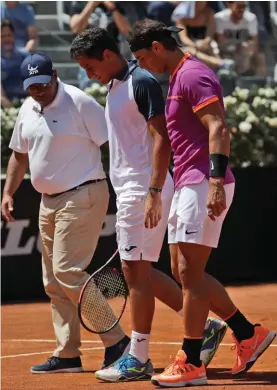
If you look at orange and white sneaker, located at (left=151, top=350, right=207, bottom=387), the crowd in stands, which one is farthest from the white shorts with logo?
the crowd in stands

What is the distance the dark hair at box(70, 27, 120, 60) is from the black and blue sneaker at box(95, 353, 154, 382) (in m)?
1.88

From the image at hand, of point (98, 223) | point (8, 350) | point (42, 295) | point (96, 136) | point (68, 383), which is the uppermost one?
point (96, 136)

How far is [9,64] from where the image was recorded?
1288 centimetres

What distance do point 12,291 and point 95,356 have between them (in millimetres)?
3248

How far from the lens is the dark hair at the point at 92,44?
640cm

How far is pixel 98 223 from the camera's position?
696 cm

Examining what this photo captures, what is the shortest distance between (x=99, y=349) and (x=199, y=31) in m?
6.96

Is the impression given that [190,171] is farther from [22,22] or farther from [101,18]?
[22,22]

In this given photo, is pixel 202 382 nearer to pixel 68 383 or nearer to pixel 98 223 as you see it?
pixel 68 383

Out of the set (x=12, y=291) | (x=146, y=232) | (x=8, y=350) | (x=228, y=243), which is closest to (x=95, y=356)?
(x=8, y=350)

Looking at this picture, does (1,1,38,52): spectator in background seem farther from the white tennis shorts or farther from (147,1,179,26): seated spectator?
the white tennis shorts

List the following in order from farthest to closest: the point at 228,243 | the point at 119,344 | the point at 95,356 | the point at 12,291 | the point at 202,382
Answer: the point at 228,243
the point at 12,291
the point at 95,356
the point at 119,344
the point at 202,382

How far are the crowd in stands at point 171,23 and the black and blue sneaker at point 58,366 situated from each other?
19.2ft

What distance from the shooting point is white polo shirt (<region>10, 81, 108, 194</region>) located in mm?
6863
